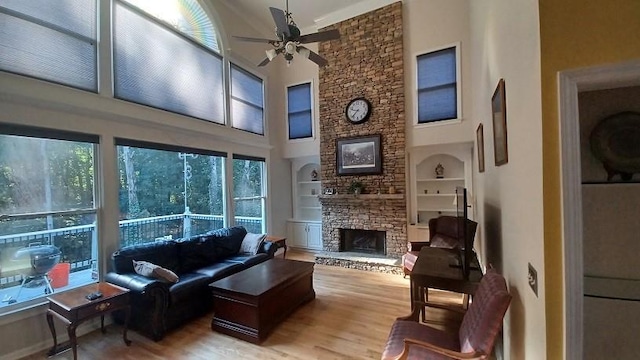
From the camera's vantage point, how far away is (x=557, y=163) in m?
1.09

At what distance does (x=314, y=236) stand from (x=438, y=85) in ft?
14.2

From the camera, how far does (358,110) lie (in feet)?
19.2

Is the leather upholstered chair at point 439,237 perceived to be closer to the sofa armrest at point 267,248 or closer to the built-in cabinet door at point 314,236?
the sofa armrest at point 267,248

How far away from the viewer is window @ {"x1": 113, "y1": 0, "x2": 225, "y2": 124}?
11.8ft

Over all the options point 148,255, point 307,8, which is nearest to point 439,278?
point 148,255

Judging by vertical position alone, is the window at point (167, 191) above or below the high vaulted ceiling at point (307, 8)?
below

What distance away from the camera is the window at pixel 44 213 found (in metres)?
2.65

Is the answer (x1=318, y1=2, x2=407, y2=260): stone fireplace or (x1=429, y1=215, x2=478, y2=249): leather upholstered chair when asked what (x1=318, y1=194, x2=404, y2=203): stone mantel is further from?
(x1=429, y1=215, x2=478, y2=249): leather upholstered chair

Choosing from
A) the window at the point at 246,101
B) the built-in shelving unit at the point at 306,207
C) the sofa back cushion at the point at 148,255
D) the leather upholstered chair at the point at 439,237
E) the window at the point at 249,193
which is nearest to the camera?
the sofa back cushion at the point at 148,255

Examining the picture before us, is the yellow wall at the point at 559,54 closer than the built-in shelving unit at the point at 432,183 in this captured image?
Yes

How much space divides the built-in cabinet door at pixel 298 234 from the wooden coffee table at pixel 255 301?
129 inches

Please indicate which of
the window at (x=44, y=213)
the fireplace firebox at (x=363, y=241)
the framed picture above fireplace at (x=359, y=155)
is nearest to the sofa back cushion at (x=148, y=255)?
the window at (x=44, y=213)

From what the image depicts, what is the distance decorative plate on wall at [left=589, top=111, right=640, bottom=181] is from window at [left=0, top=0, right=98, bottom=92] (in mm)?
4581

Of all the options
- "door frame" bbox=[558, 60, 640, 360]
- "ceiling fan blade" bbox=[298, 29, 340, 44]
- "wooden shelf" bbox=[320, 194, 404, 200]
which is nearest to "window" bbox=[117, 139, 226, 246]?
"wooden shelf" bbox=[320, 194, 404, 200]
